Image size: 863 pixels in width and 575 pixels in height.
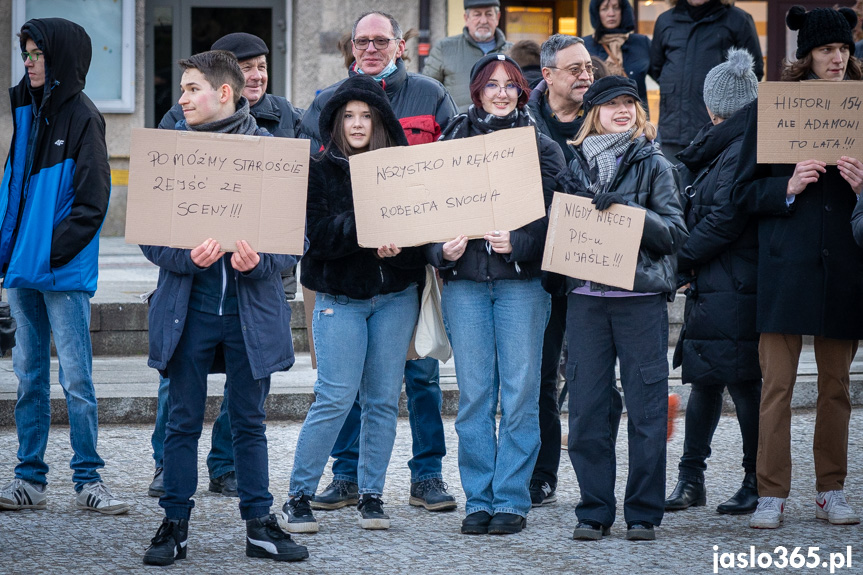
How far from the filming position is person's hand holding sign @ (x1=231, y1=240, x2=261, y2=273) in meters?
4.51

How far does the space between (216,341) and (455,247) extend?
1.06 m

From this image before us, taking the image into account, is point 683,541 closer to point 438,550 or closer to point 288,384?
point 438,550

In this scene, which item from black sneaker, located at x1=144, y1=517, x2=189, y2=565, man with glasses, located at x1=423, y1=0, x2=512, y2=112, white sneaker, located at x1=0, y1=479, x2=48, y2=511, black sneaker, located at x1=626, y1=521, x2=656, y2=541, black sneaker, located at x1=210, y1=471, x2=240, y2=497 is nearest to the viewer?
black sneaker, located at x1=144, y1=517, x2=189, y2=565

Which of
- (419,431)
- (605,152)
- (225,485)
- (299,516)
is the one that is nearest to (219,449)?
(225,485)

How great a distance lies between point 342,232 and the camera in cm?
492

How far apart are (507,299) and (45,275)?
206cm

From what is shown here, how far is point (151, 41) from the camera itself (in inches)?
515

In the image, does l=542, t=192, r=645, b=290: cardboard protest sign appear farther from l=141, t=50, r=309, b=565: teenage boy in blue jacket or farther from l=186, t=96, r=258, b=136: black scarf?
l=186, t=96, r=258, b=136: black scarf

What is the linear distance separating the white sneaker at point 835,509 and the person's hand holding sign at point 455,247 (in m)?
1.94

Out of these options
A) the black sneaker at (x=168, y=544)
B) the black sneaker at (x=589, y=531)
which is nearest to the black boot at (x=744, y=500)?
the black sneaker at (x=589, y=531)

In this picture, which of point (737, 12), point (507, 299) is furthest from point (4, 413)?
point (737, 12)

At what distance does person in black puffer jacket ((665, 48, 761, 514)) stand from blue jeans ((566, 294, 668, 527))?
1.65 feet

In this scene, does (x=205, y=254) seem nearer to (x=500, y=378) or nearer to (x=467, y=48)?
(x=500, y=378)

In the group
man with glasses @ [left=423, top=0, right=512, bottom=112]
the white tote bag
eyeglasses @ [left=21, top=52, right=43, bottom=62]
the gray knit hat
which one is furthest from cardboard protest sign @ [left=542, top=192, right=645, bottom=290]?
man with glasses @ [left=423, top=0, right=512, bottom=112]
